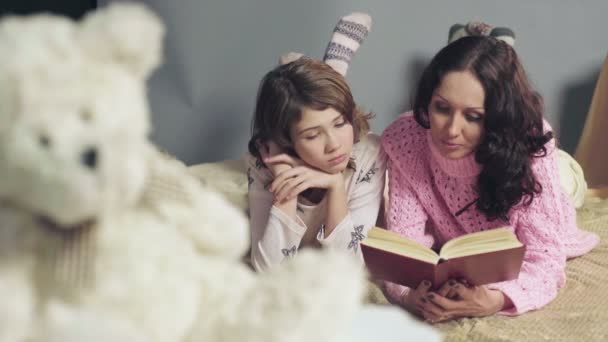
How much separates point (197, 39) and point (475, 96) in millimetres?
948

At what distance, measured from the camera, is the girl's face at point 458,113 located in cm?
121

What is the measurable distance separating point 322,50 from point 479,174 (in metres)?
0.87

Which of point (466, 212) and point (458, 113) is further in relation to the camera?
point (466, 212)

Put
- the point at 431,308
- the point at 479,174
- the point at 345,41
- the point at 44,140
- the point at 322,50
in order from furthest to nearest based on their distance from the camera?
the point at 322,50 → the point at 345,41 → the point at 479,174 → the point at 431,308 → the point at 44,140

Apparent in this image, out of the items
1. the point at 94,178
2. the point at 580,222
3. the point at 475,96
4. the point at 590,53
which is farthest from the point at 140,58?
the point at 590,53

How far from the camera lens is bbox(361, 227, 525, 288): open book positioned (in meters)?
1.10

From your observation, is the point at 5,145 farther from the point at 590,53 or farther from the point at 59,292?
the point at 590,53

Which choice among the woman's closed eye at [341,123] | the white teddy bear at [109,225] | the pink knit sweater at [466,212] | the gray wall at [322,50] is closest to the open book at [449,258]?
the pink knit sweater at [466,212]

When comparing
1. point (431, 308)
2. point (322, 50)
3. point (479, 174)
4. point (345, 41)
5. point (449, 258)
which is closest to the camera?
point (449, 258)

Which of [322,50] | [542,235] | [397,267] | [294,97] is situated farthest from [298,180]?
[322,50]

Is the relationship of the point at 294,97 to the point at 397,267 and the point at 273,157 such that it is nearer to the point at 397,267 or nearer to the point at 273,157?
the point at 273,157

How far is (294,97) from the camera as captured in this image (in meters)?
1.28

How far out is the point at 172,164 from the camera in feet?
2.02

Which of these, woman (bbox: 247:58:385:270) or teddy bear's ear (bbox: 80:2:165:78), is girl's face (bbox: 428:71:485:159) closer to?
woman (bbox: 247:58:385:270)
